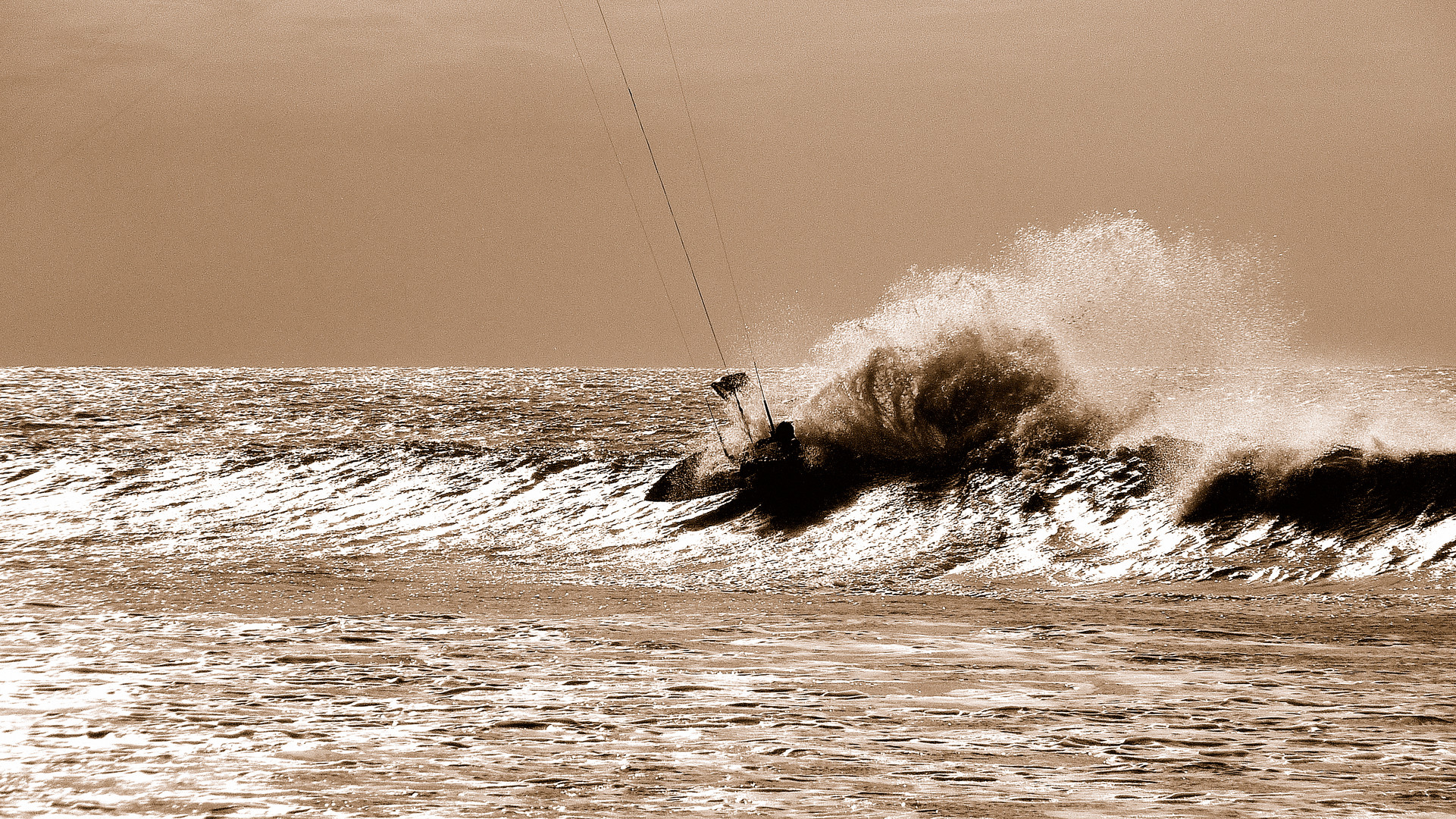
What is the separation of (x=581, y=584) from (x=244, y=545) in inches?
162

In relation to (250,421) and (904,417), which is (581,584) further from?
(250,421)

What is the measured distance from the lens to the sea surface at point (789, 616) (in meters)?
3.98

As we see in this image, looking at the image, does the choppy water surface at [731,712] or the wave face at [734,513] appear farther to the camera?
the wave face at [734,513]

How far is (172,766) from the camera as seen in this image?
404 centimetres

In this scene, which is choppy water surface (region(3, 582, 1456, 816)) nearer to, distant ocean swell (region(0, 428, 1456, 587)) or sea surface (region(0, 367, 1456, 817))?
sea surface (region(0, 367, 1456, 817))

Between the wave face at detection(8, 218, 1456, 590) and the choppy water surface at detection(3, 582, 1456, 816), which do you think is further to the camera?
the wave face at detection(8, 218, 1456, 590)

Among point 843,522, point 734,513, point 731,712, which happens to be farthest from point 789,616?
point 734,513

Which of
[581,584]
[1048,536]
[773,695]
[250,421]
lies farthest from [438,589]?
[250,421]

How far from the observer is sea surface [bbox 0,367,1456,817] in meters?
3.98

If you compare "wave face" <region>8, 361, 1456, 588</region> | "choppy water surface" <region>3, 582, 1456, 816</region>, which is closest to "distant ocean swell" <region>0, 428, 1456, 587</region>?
"wave face" <region>8, 361, 1456, 588</region>

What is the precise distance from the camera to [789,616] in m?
7.64

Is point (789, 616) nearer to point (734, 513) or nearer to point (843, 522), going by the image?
point (843, 522)

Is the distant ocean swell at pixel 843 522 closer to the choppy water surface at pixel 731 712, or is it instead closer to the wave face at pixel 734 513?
the wave face at pixel 734 513

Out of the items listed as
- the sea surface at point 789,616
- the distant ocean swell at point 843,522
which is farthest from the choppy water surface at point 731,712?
the distant ocean swell at point 843,522
